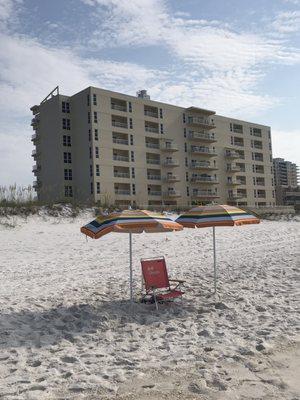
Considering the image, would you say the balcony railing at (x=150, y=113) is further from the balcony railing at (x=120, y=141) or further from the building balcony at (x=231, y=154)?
the building balcony at (x=231, y=154)

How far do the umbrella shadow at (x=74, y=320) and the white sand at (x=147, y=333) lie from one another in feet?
0.06

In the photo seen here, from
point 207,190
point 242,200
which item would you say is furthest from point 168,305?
point 242,200

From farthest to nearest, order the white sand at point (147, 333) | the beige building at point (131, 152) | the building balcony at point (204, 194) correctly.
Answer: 1. the building balcony at point (204, 194)
2. the beige building at point (131, 152)
3. the white sand at point (147, 333)

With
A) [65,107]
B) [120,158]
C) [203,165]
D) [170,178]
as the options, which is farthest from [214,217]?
[203,165]

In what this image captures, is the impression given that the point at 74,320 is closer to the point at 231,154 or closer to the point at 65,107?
the point at 65,107

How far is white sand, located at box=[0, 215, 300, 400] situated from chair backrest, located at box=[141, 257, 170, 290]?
1.54 feet

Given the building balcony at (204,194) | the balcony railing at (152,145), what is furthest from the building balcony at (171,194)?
the balcony railing at (152,145)

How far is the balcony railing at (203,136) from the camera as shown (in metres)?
66.5

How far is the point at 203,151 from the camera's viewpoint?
6719 cm

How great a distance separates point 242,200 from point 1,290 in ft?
213

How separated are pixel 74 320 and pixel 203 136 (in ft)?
202

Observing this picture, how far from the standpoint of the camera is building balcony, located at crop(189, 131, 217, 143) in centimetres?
6650

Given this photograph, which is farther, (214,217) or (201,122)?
(201,122)

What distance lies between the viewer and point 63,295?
1053 cm
